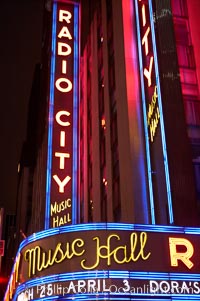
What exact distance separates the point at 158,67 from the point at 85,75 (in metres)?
17.5

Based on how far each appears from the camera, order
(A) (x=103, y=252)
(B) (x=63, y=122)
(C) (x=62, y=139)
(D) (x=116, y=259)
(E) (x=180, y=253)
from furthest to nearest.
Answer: (B) (x=63, y=122), (C) (x=62, y=139), (E) (x=180, y=253), (A) (x=103, y=252), (D) (x=116, y=259)

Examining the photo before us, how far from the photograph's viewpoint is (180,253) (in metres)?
13.1

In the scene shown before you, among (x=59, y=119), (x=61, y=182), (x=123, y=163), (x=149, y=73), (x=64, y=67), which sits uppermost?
(x=64, y=67)

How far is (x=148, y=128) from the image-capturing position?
18.6 m

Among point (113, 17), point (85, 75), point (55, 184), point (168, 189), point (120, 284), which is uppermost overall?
point (85, 75)

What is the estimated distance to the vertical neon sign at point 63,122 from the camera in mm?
22750

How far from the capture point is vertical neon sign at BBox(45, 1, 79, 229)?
22.8m

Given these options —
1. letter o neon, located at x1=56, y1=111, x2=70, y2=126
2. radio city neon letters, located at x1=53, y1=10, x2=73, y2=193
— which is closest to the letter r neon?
radio city neon letters, located at x1=53, y1=10, x2=73, y2=193

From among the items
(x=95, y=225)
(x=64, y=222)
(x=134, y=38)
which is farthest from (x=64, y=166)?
(x=95, y=225)

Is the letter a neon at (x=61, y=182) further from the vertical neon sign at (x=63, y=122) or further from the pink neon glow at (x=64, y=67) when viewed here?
the pink neon glow at (x=64, y=67)

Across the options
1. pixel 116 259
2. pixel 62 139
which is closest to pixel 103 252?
pixel 116 259

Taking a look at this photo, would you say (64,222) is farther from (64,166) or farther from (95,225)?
(95,225)

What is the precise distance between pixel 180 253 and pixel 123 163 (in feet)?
23.8

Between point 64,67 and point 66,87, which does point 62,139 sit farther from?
point 64,67
